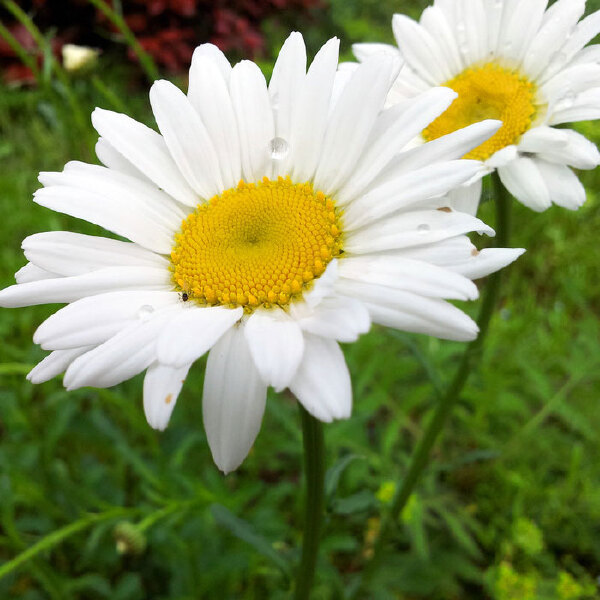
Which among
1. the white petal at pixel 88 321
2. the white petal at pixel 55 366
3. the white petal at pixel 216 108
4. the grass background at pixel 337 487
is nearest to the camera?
the white petal at pixel 88 321

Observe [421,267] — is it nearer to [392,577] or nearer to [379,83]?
[379,83]

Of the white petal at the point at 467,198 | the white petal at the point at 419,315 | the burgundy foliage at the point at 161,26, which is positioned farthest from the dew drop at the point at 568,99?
the burgundy foliage at the point at 161,26

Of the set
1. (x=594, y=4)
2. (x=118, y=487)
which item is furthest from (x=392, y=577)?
(x=594, y=4)

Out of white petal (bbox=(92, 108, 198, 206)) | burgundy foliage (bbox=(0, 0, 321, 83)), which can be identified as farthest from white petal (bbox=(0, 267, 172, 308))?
burgundy foliage (bbox=(0, 0, 321, 83))

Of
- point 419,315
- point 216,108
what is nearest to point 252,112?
point 216,108

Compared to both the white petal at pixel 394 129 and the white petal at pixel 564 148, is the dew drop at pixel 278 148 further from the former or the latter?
the white petal at pixel 564 148
